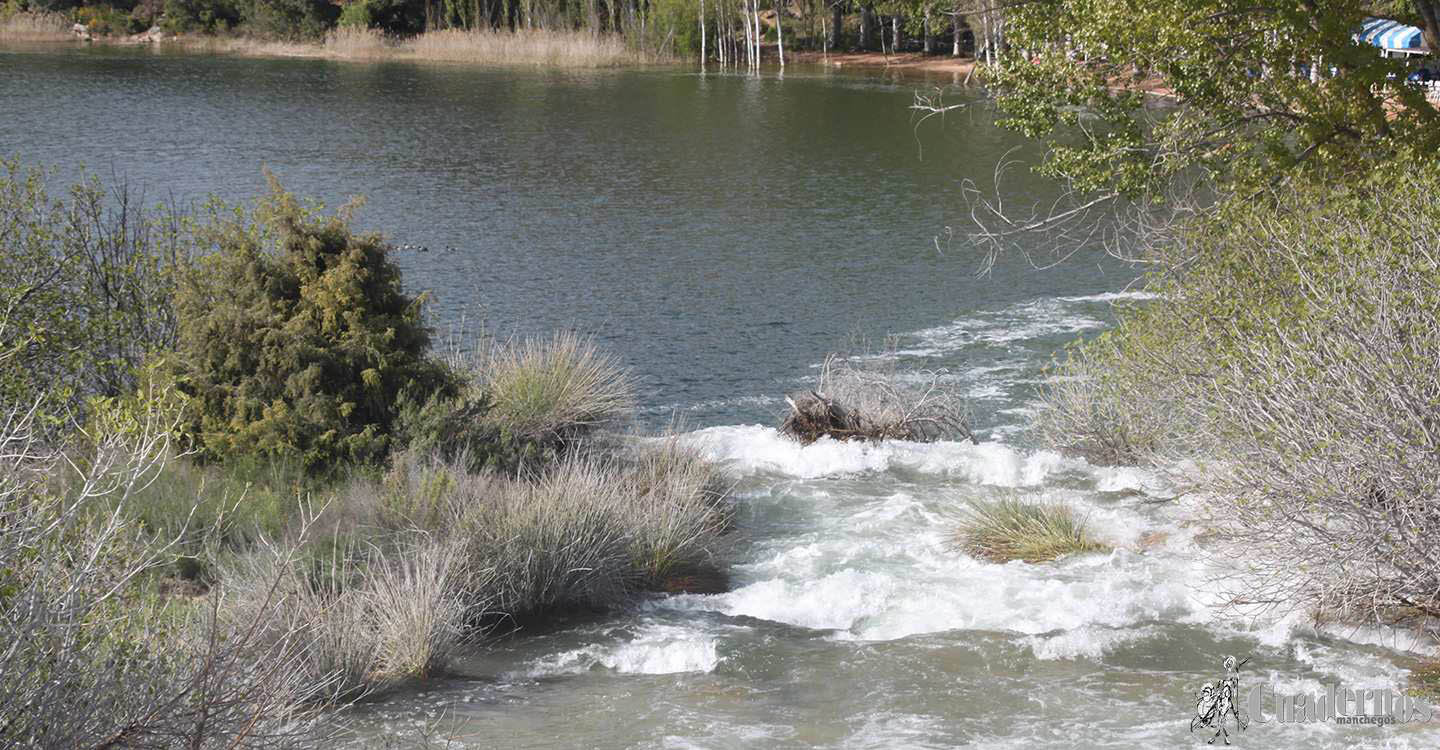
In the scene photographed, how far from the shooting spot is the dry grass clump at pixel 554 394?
44.8 ft

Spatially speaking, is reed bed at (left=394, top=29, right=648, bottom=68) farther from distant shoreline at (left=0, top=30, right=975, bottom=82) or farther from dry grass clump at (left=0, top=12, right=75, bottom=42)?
dry grass clump at (left=0, top=12, right=75, bottom=42)

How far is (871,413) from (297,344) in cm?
608

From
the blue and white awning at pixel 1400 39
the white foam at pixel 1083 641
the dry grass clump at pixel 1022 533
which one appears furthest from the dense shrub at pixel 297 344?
the blue and white awning at pixel 1400 39

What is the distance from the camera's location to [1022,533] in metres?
11.0

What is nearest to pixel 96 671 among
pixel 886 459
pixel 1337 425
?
pixel 1337 425

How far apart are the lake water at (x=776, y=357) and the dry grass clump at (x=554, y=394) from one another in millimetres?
1002

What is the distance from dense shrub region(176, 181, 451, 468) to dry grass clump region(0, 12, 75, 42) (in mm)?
64943

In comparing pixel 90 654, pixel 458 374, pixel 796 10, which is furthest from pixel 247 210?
pixel 796 10

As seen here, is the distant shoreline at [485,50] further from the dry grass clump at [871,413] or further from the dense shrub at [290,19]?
the dry grass clump at [871,413]

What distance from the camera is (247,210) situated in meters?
25.1

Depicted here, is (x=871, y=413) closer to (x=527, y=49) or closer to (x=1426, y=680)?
(x=1426, y=680)

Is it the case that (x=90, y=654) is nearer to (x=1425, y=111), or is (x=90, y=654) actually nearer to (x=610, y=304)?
(x=1425, y=111)

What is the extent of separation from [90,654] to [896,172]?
29057 mm

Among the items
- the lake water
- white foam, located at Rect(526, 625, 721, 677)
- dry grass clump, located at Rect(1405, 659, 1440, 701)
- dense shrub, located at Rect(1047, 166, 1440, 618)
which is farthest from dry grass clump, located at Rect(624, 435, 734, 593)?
dry grass clump, located at Rect(1405, 659, 1440, 701)
